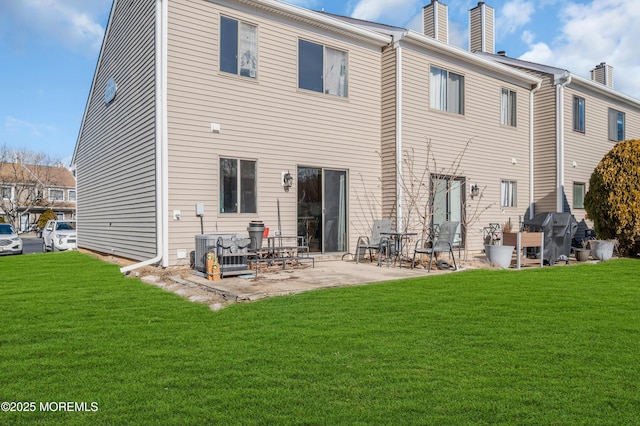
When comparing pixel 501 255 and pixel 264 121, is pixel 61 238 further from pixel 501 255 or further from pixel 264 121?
pixel 501 255

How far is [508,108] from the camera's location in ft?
46.1

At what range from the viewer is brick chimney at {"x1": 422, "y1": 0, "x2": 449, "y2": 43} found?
14.5m

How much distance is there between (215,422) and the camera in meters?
2.61

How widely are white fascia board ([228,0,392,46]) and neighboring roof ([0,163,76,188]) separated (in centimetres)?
3201

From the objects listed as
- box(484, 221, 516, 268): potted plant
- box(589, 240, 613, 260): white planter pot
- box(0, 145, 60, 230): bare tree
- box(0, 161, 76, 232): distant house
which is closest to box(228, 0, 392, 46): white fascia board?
box(484, 221, 516, 268): potted plant

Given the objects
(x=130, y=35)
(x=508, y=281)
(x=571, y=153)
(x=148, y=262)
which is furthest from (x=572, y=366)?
(x=571, y=153)

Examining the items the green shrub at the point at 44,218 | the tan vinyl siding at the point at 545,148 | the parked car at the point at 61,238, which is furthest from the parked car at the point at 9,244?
the green shrub at the point at 44,218

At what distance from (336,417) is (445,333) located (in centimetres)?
201

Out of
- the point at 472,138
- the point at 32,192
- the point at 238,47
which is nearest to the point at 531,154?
the point at 472,138

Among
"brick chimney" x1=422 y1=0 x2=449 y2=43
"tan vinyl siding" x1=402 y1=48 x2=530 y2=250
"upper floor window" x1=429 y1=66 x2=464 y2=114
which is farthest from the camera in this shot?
"brick chimney" x1=422 y1=0 x2=449 y2=43

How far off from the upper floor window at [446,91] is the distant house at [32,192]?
36.8 m

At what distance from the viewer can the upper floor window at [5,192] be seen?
122ft

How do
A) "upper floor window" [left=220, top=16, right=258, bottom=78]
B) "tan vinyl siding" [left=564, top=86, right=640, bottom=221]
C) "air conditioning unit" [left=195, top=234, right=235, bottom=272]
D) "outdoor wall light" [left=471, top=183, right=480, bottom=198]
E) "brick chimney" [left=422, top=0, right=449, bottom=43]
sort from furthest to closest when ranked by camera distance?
"tan vinyl siding" [left=564, top=86, right=640, bottom=221], "brick chimney" [left=422, top=0, right=449, bottom=43], "outdoor wall light" [left=471, top=183, right=480, bottom=198], "upper floor window" [left=220, top=16, right=258, bottom=78], "air conditioning unit" [left=195, top=234, right=235, bottom=272]

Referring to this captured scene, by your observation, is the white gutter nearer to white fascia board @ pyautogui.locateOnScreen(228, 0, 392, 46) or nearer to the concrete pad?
white fascia board @ pyautogui.locateOnScreen(228, 0, 392, 46)
